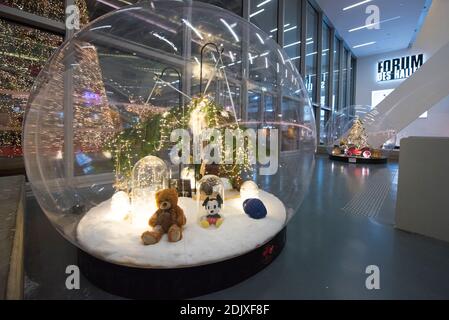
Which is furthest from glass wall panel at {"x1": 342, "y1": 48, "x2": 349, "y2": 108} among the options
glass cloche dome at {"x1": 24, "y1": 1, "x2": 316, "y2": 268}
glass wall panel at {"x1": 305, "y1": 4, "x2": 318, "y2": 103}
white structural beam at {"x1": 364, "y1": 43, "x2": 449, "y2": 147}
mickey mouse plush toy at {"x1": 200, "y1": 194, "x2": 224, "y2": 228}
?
mickey mouse plush toy at {"x1": 200, "y1": 194, "x2": 224, "y2": 228}

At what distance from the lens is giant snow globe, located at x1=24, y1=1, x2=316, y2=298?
130 cm

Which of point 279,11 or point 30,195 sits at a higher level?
point 279,11

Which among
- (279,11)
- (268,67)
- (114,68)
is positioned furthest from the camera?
(279,11)

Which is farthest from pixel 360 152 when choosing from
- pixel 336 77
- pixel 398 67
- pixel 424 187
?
pixel 398 67

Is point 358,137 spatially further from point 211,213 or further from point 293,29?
point 211,213

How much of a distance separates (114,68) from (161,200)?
4.93 feet

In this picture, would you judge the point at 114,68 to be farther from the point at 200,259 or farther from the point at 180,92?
the point at 200,259

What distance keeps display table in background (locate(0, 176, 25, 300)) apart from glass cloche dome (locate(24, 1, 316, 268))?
7.9 inches

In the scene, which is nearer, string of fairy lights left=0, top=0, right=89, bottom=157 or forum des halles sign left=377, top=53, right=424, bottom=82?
string of fairy lights left=0, top=0, right=89, bottom=157

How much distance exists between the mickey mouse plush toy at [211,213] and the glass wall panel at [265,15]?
227 inches

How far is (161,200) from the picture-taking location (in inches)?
55.3

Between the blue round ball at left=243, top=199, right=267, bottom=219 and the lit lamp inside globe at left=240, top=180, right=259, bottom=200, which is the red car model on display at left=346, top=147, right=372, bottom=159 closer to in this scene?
the lit lamp inside globe at left=240, top=180, right=259, bottom=200

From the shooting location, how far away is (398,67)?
485 inches
